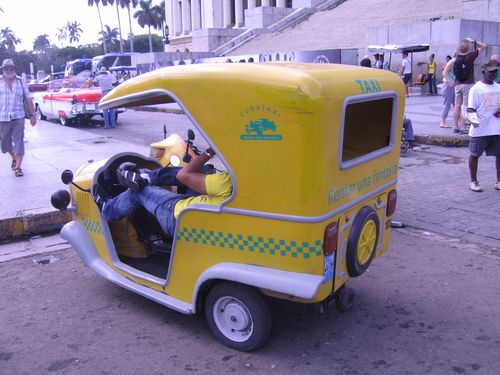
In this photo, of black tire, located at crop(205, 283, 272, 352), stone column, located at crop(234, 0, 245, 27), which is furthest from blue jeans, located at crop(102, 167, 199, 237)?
stone column, located at crop(234, 0, 245, 27)

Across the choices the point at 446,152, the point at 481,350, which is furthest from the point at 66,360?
the point at 446,152

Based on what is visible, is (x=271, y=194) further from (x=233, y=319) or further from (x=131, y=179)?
(x=131, y=179)

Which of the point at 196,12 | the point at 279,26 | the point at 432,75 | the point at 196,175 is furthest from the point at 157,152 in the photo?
the point at 196,12

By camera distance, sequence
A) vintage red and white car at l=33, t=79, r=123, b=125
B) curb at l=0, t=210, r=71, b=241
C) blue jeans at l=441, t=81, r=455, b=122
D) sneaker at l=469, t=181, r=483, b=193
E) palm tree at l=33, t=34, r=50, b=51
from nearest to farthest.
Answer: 1. curb at l=0, t=210, r=71, b=241
2. sneaker at l=469, t=181, r=483, b=193
3. blue jeans at l=441, t=81, r=455, b=122
4. vintage red and white car at l=33, t=79, r=123, b=125
5. palm tree at l=33, t=34, r=50, b=51

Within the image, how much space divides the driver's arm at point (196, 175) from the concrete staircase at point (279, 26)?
36853mm

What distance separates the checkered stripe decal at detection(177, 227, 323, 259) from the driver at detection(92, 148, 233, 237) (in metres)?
0.20

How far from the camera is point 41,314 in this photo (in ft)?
12.8

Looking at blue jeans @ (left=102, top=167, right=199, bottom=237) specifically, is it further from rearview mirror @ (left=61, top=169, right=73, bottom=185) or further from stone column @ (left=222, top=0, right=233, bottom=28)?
stone column @ (left=222, top=0, right=233, bottom=28)

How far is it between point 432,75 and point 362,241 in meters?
17.9

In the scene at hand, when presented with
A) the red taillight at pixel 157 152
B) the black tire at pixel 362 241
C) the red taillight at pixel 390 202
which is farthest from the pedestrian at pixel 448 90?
the black tire at pixel 362 241

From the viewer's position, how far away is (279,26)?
4006 cm

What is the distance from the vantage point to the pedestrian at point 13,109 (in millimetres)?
7484

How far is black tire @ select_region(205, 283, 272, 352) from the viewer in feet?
10.3

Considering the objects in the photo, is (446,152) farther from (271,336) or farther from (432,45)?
(432,45)
